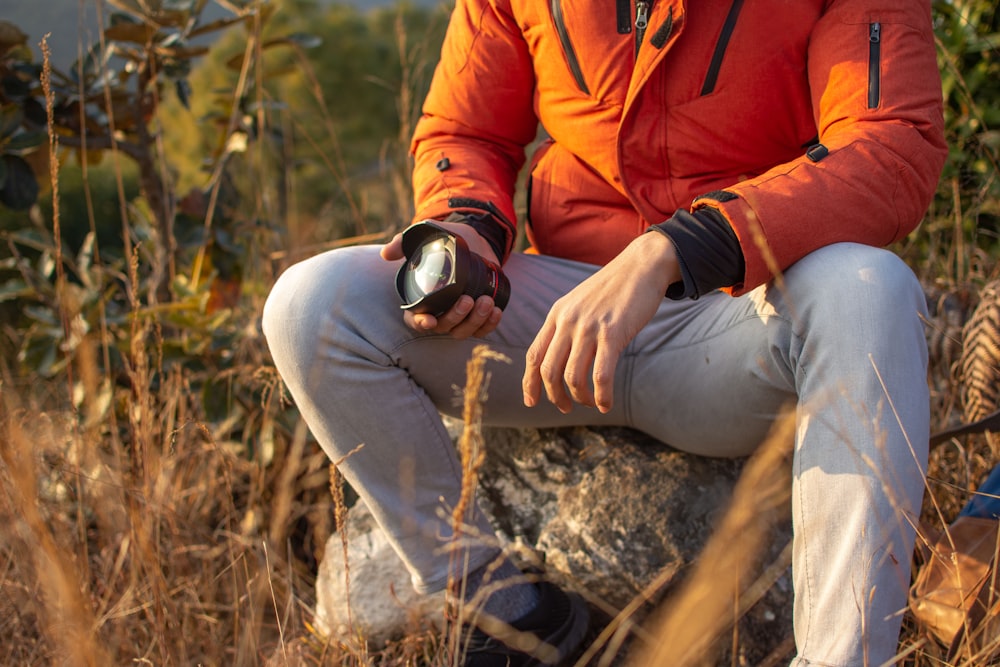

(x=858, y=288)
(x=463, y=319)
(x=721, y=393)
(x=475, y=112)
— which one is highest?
(x=475, y=112)

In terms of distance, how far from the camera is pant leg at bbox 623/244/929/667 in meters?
1.09

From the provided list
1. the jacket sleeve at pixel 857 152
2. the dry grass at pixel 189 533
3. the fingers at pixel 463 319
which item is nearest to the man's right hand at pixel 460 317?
the fingers at pixel 463 319

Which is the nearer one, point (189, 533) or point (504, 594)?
point (504, 594)

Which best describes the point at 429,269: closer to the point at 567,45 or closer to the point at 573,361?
the point at 573,361

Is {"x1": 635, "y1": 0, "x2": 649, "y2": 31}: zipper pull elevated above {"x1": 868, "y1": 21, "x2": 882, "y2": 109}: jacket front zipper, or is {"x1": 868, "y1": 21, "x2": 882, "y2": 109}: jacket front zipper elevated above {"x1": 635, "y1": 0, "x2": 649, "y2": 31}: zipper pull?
{"x1": 635, "y1": 0, "x2": 649, "y2": 31}: zipper pull

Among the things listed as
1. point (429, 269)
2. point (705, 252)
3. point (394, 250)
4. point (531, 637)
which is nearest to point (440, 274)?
point (429, 269)

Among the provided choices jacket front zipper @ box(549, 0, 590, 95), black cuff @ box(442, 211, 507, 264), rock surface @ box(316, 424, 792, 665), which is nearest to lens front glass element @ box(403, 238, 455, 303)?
black cuff @ box(442, 211, 507, 264)

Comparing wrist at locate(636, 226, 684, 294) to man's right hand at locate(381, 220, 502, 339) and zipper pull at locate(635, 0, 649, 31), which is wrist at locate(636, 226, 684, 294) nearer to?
man's right hand at locate(381, 220, 502, 339)

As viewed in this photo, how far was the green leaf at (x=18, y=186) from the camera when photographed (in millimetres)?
2305

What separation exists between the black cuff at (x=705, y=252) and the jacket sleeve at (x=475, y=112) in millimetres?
442

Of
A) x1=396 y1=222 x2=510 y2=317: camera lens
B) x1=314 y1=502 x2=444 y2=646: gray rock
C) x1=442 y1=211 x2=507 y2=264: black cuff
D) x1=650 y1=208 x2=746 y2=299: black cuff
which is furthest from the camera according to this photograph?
x1=314 y1=502 x2=444 y2=646: gray rock

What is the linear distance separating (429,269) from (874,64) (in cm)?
77

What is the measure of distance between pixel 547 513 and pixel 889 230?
84 centimetres

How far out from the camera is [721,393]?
1.38m
